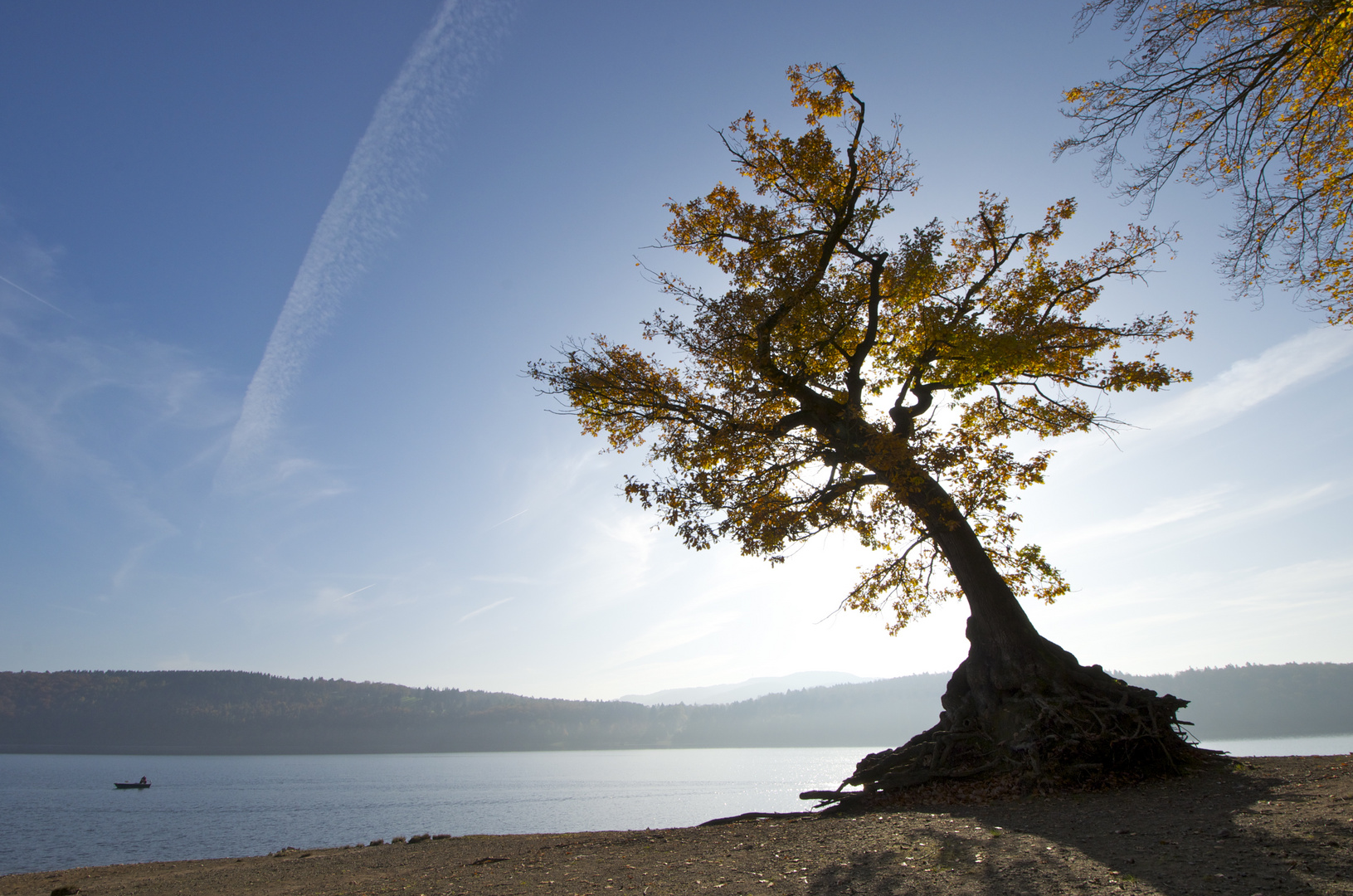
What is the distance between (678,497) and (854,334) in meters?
6.00

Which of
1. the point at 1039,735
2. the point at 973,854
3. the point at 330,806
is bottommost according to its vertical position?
the point at 330,806

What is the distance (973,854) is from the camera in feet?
23.9

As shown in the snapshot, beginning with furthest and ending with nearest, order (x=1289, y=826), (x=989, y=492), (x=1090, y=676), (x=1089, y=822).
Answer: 1. (x=989, y=492)
2. (x=1090, y=676)
3. (x=1089, y=822)
4. (x=1289, y=826)

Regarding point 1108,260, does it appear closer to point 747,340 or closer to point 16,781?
point 747,340

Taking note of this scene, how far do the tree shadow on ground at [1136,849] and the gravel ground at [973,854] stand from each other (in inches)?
1.0

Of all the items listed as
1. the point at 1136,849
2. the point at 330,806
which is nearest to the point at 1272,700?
the point at 330,806

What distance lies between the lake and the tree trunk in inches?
995

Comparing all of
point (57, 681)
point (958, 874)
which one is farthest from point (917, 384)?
point (57, 681)

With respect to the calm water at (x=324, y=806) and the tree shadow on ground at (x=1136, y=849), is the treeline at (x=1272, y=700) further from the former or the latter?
the tree shadow on ground at (x=1136, y=849)

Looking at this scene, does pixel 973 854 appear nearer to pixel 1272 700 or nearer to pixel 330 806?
pixel 330 806

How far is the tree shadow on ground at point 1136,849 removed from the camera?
5.70 meters

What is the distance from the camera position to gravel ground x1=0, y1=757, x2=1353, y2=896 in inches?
236

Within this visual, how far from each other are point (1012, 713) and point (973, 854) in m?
6.84

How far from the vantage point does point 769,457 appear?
1545cm
